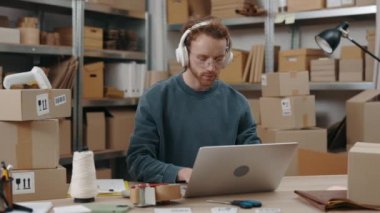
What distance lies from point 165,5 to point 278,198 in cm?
294

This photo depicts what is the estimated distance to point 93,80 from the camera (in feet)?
12.8

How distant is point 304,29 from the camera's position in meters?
4.00

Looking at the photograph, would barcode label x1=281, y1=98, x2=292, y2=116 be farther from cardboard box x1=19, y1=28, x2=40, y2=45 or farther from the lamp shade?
cardboard box x1=19, y1=28, x2=40, y2=45

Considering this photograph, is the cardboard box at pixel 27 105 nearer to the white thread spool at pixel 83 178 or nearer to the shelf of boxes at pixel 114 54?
the white thread spool at pixel 83 178

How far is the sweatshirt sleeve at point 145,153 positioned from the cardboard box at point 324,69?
5.92 ft

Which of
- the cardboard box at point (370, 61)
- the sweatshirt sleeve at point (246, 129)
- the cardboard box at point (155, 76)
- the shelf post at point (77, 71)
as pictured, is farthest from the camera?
the cardboard box at point (155, 76)

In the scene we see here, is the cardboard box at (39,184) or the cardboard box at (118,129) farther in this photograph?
the cardboard box at (118,129)

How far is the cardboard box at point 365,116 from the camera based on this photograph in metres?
3.09

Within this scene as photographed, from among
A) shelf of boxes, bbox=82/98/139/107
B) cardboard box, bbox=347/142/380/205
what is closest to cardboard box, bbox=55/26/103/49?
shelf of boxes, bbox=82/98/139/107

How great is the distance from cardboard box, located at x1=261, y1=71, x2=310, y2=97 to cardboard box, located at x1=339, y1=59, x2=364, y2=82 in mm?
251

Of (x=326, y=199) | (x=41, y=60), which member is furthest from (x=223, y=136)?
(x=41, y=60)

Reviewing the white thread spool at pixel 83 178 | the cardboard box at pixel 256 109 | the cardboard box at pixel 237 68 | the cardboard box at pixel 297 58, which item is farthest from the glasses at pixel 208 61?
the cardboard box at pixel 237 68

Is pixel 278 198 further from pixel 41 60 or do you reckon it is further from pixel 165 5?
pixel 165 5

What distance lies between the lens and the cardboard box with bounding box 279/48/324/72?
3.60 m
